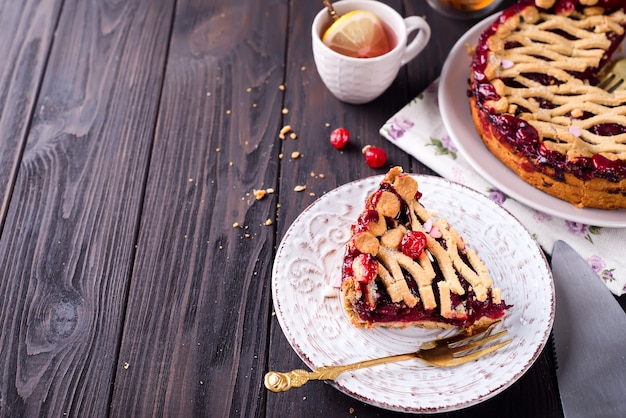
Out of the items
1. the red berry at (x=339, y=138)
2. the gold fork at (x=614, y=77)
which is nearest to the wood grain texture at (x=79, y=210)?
the red berry at (x=339, y=138)

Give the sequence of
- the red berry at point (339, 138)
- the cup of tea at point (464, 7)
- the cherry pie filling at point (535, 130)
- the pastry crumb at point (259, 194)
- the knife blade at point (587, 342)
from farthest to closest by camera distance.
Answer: the cup of tea at point (464, 7) → the red berry at point (339, 138) → the pastry crumb at point (259, 194) → the cherry pie filling at point (535, 130) → the knife blade at point (587, 342)

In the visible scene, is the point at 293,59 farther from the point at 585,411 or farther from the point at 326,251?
the point at 585,411

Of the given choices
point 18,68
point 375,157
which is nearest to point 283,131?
point 375,157

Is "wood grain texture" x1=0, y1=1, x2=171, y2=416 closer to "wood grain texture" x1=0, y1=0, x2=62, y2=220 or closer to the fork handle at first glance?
"wood grain texture" x1=0, y1=0, x2=62, y2=220

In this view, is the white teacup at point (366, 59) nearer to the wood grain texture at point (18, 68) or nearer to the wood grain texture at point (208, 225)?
the wood grain texture at point (208, 225)

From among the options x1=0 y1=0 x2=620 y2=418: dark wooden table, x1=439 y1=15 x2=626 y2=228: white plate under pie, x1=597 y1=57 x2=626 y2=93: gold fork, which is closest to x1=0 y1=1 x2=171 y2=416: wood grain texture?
x1=0 y1=0 x2=620 y2=418: dark wooden table

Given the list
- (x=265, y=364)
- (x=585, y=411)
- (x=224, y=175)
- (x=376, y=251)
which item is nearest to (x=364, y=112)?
(x=224, y=175)

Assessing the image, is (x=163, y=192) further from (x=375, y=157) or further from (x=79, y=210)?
(x=375, y=157)
